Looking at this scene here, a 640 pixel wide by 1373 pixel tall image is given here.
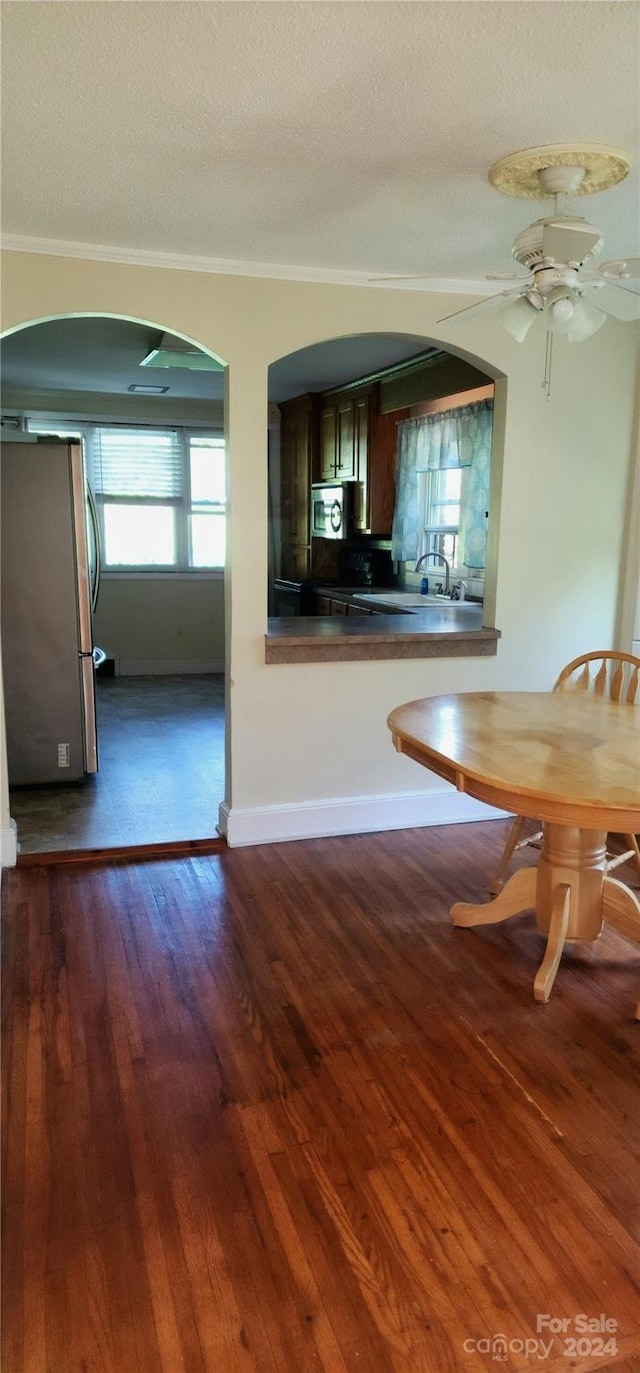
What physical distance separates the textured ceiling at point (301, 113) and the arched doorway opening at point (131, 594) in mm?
777

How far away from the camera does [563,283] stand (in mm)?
2205

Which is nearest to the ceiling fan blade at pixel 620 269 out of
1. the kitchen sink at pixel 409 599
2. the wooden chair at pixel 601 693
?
the wooden chair at pixel 601 693

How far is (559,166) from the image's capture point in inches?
90.4

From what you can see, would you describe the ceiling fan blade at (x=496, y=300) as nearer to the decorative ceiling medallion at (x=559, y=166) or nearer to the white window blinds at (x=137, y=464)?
the decorative ceiling medallion at (x=559, y=166)

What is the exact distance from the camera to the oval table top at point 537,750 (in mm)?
2113

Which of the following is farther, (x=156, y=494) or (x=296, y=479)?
(x=156, y=494)

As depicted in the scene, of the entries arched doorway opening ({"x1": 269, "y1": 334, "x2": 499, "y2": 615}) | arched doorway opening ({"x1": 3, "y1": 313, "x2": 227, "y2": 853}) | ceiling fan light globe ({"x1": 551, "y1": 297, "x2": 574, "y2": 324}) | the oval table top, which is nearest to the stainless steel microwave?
arched doorway opening ({"x1": 269, "y1": 334, "x2": 499, "y2": 615})

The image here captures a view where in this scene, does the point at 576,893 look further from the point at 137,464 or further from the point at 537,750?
the point at 137,464

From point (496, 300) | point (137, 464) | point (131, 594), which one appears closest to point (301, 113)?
point (496, 300)

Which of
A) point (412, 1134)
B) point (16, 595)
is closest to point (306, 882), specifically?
point (412, 1134)

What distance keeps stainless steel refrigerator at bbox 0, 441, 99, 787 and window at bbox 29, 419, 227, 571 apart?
3.06 meters

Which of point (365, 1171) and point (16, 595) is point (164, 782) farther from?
point (365, 1171)

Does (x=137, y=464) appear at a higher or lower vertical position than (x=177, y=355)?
lower

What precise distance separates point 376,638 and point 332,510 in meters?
2.71
